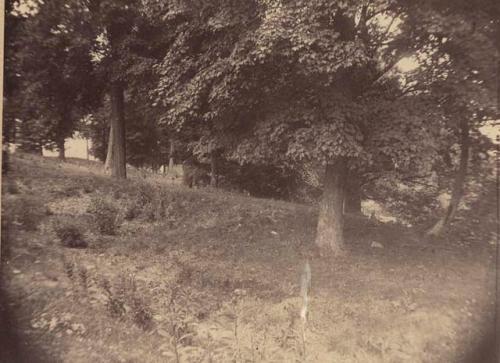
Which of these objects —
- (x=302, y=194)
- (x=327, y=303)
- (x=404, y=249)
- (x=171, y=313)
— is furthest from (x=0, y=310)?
(x=302, y=194)

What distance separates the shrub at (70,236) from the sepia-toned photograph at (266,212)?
0.04 m

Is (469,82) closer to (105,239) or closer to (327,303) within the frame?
(327,303)

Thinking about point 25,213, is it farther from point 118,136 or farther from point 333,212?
point 333,212

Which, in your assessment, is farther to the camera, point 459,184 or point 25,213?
point 459,184

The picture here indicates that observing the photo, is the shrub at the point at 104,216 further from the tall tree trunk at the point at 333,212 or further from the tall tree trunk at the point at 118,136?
the tall tree trunk at the point at 333,212

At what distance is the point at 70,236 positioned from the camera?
9.02 meters

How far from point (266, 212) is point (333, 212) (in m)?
3.50

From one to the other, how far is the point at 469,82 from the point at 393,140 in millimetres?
1753

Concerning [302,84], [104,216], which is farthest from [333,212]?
[104,216]

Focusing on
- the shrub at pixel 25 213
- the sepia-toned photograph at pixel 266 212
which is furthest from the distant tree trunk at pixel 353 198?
the shrub at pixel 25 213

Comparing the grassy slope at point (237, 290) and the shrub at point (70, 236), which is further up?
the shrub at point (70, 236)

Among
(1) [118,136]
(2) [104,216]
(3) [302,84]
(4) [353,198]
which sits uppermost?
(3) [302,84]

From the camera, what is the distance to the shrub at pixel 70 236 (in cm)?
893

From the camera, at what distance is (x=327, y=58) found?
8086mm
